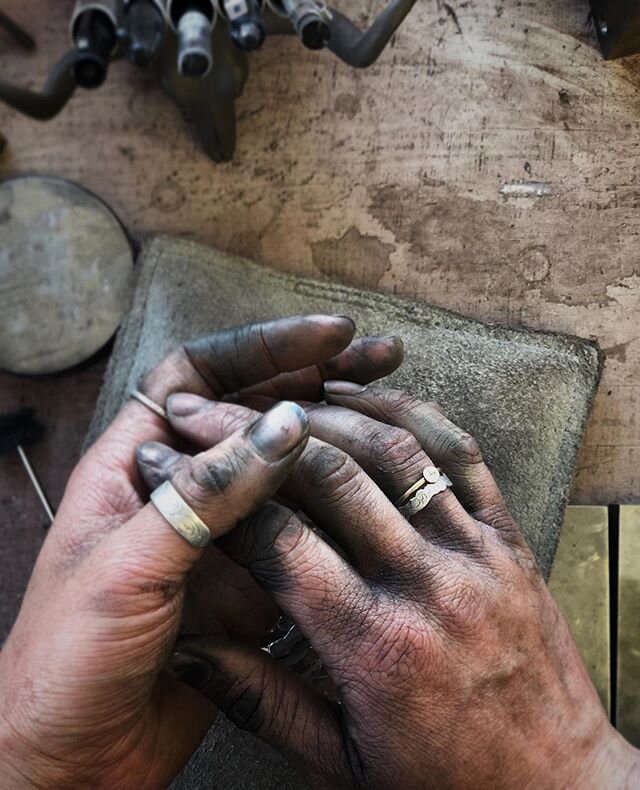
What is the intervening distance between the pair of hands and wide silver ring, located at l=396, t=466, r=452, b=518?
0.01 metres

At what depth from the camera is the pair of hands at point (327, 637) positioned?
955 millimetres

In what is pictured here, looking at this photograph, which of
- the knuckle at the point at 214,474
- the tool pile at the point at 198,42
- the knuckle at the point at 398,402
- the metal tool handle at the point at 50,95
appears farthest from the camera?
the metal tool handle at the point at 50,95

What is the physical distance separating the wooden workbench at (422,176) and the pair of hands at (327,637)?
499mm

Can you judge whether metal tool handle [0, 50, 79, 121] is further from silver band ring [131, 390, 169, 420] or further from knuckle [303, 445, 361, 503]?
knuckle [303, 445, 361, 503]

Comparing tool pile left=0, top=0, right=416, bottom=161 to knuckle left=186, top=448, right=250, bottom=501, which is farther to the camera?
tool pile left=0, top=0, right=416, bottom=161

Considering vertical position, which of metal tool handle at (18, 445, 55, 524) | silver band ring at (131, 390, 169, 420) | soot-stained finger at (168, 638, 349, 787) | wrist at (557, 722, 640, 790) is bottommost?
wrist at (557, 722, 640, 790)

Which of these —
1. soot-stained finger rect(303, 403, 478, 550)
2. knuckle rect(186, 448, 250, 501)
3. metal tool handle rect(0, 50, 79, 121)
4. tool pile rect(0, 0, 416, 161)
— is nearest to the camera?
knuckle rect(186, 448, 250, 501)

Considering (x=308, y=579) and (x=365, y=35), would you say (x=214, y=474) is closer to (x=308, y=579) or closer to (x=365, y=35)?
(x=308, y=579)

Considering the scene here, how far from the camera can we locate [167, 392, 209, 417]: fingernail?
1168mm

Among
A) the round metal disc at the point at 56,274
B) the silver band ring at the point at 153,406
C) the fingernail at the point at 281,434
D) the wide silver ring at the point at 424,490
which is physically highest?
the round metal disc at the point at 56,274

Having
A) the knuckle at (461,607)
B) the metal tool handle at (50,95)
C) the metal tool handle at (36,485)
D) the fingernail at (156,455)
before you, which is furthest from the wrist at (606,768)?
the metal tool handle at (50,95)

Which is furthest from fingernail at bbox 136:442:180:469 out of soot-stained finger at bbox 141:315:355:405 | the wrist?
the wrist

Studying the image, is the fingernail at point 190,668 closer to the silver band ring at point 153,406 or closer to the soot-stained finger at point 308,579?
the soot-stained finger at point 308,579

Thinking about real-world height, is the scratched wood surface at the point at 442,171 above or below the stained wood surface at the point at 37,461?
above
